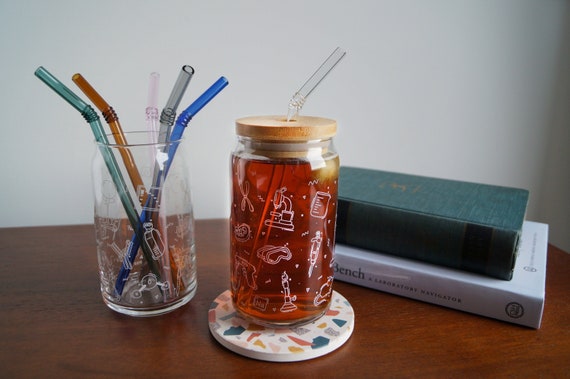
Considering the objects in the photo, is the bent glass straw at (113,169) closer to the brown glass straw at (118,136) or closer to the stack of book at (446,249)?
the brown glass straw at (118,136)

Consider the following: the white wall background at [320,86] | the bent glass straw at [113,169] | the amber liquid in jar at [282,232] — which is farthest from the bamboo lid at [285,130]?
the white wall background at [320,86]

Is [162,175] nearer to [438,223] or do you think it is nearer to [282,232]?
[282,232]

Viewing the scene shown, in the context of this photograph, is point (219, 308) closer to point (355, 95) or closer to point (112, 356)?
point (112, 356)

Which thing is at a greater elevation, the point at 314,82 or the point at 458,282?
the point at 314,82

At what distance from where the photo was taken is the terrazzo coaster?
37 centimetres

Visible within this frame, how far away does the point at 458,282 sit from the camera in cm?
46

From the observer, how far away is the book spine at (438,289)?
1.42ft

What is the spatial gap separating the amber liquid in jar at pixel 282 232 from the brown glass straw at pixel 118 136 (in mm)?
93

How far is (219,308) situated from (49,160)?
446mm

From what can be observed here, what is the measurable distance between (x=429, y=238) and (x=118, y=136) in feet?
1.13

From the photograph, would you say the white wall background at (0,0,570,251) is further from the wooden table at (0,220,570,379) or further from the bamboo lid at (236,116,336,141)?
the bamboo lid at (236,116,336,141)

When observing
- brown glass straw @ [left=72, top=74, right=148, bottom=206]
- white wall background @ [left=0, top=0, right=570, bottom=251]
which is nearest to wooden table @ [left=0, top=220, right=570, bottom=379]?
brown glass straw @ [left=72, top=74, right=148, bottom=206]

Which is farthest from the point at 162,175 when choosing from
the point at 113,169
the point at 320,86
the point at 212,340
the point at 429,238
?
the point at 320,86

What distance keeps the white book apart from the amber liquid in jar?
0.11 metres
